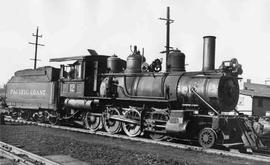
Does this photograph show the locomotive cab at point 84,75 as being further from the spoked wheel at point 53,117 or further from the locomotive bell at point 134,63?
the locomotive bell at point 134,63

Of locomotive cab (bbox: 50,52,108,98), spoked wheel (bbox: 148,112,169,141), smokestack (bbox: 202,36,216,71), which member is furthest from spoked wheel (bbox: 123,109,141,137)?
smokestack (bbox: 202,36,216,71)

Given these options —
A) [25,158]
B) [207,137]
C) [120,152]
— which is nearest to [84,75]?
[120,152]

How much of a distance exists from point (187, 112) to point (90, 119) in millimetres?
5349

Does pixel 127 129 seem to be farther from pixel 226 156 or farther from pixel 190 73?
pixel 226 156

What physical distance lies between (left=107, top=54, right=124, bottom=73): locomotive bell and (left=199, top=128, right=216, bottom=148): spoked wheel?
568 centimetres

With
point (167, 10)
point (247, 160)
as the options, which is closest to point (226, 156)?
point (247, 160)

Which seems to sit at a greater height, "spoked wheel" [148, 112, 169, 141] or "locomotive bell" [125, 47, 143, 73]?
"locomotive bell" [125, 47, 143, 73]

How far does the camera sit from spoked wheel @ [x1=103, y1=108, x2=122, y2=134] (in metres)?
13.5

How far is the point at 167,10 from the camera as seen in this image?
24.4 m

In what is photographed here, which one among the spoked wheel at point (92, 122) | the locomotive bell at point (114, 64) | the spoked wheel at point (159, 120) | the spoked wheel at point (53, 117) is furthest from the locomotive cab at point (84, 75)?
the spoked wheel at point (159, 120)

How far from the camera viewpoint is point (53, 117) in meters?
16.7

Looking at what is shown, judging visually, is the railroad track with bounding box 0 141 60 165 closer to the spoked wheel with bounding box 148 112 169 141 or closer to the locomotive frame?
the locomotive frame

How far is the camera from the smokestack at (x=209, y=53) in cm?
1174

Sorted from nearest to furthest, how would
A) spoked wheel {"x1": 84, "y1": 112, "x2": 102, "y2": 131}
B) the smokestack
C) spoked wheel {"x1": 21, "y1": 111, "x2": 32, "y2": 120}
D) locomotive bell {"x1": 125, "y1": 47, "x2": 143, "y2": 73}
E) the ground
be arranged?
1. the ground
2. the smokestack
3. locomotive bell {"x1": 125, "y1": 47, "x2": 143, "y2": 73}
4. spoked wheel {"x1": 84, "y1": 112, "x2": 102, "y2": 131}
5. spoked wheel {"x1": 21, "y1": 111, "x2": 32, "y2": 120}
